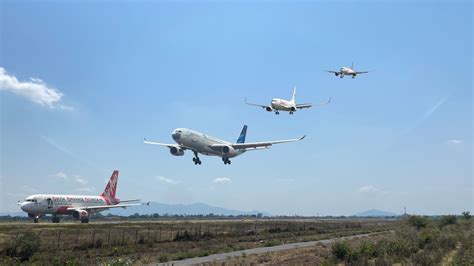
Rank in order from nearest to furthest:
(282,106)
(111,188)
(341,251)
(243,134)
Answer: (341,251) < (282,106) < (111,188) < (243,134)

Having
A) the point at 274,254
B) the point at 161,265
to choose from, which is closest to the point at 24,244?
the point at 161,265

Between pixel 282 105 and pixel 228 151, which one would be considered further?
pixel 228 151

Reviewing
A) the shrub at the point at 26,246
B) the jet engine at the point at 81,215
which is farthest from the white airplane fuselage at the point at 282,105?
the jet engine at the point at 81,215

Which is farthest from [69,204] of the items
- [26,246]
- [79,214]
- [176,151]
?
[26,246]

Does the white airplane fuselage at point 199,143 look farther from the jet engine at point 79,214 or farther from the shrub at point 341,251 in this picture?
the shrub at point 341,251

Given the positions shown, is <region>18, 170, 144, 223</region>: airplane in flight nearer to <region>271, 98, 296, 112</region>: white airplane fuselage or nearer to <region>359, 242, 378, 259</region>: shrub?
<region>271, 98, 296, 112</region>: white airplane fuselage

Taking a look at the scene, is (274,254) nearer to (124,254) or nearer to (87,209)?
(124,254)

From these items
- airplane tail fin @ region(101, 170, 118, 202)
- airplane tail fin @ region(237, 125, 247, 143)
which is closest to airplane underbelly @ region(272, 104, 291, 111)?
airplane tail fin @ region(237, 125, 247, 143)

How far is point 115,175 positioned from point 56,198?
56.4 ft

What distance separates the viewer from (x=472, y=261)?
840 inches

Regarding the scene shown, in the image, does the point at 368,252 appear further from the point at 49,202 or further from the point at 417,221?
the point at 49,202

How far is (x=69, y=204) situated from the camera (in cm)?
7000

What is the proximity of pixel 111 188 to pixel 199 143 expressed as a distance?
29.8m

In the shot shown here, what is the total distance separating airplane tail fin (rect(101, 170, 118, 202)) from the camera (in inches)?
3216
